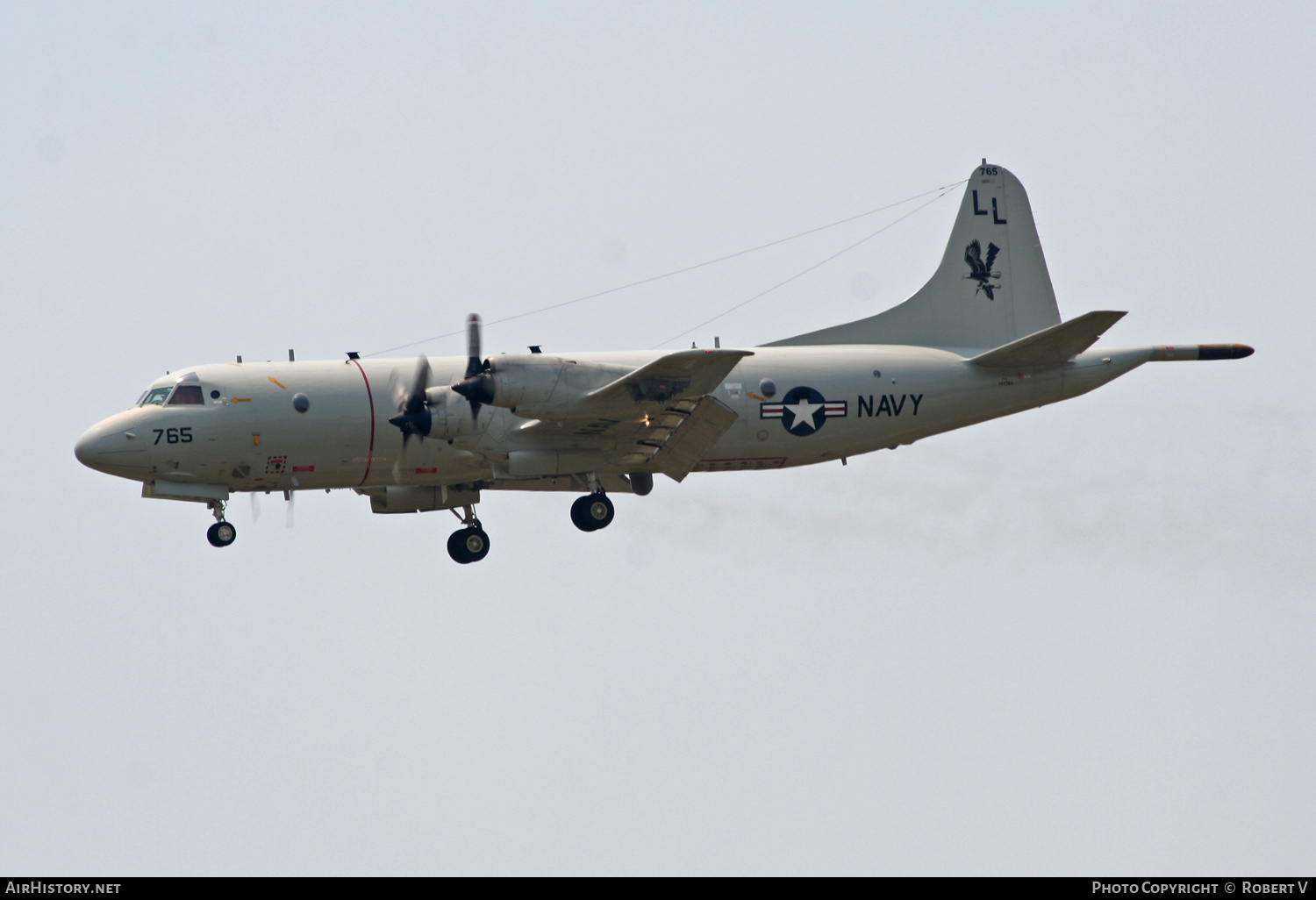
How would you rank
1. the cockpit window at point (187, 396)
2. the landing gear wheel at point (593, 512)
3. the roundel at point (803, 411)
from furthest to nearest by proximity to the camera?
the landing gear wheel at point (593, 512) → the roundel at point (803, 411) → the cockpit window at point (187, 396)

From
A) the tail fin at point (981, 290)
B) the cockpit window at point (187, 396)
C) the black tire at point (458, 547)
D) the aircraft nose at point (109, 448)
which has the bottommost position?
the black tire at point (458, 547)

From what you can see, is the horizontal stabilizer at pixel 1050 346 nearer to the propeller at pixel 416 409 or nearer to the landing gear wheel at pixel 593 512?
the landing gear wheel at pixel 593 512

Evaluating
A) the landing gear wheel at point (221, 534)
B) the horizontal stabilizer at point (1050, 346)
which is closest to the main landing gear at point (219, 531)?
the landing gear wheel at point (221, 534)

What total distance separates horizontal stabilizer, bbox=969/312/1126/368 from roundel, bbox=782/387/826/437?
3140 mm

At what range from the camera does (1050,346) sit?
30859mm

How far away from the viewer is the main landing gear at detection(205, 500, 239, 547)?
1144 inches

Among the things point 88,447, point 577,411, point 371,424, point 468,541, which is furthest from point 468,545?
point 88,447

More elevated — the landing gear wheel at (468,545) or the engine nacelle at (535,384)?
the engine nacelle at (535,384)

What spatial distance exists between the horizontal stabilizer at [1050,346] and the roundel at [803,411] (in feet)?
10.3

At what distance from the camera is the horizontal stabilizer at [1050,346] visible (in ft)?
98.2

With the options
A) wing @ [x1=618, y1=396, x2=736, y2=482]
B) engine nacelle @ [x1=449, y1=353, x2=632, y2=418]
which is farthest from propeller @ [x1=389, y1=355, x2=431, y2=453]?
wing @ [x1=618, y1=396, x2=736, y2=482]

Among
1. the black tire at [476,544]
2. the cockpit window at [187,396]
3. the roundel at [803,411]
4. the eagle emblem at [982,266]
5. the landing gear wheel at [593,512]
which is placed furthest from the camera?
the eagle emblem at [982,266]

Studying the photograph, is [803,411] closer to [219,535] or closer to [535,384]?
[535,384]

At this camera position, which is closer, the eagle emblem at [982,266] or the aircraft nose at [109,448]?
the aircraft nose at [109,448]
